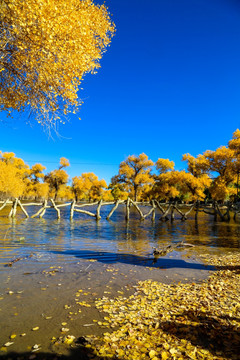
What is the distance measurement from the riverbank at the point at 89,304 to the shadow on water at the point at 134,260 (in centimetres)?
17

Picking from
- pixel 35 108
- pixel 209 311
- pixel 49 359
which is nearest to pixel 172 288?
pixel 209 311

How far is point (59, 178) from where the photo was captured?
248ft

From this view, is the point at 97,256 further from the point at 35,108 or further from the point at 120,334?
the point at 35,108

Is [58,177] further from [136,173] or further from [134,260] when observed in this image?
[134,260]

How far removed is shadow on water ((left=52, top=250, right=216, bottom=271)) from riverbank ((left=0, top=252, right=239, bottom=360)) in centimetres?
17

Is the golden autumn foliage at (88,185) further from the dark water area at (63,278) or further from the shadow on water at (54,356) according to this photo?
the shadow on water at (54,356)

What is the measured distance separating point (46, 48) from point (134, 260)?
9.96 m

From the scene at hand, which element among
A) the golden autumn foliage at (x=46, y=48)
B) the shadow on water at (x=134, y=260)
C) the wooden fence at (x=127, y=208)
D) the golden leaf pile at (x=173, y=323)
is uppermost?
the golden autumn foliage at (x=46, y=48)

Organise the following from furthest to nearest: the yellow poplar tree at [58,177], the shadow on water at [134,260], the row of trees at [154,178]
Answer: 1. the yellow poplar tree at [58,177]
2. the row of trees at [154,178]
3. the shadow on water at [134,260]

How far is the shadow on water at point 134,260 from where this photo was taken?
31.4 ft

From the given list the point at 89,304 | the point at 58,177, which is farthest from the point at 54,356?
the point at 58,177

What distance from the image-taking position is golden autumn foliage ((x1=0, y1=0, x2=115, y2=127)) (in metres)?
6.67

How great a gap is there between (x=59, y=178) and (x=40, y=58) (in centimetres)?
7093

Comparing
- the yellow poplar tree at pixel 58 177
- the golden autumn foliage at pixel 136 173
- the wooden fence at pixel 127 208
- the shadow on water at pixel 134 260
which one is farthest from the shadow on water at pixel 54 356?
the yellow poplar tree at pixel 58 177
